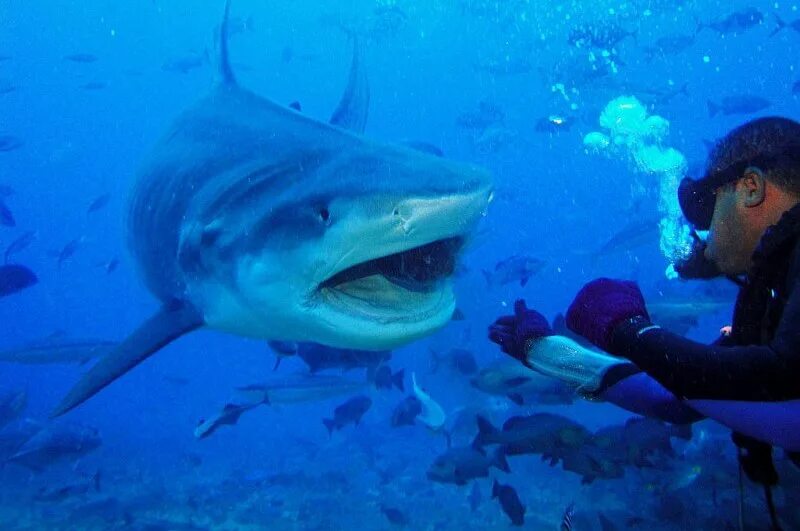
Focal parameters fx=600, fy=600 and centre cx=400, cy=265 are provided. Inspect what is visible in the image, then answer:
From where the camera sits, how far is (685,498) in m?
7.43

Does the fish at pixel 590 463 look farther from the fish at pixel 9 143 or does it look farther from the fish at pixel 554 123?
the fish at pixel 9 143

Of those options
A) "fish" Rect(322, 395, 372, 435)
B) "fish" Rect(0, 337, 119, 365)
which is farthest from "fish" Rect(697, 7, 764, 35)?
"fish" Rect(0, 337, 119, 365)

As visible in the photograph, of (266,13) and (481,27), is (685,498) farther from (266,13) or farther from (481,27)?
(266,13)

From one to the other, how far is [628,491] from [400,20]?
807 inches

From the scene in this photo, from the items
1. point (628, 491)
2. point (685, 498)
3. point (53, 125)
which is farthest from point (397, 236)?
point (53, 125)

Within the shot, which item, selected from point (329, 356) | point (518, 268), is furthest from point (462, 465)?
point (518, 268)

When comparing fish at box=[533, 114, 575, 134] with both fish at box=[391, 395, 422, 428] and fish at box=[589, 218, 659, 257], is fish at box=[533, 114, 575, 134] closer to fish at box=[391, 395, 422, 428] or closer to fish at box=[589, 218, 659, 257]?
fish at box=[589, 218, 659, 257]

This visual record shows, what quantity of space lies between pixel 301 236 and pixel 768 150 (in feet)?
5.48

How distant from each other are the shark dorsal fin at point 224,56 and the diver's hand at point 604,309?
365 cm

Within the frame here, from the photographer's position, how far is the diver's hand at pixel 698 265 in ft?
7.09

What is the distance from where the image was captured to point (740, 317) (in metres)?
2.05

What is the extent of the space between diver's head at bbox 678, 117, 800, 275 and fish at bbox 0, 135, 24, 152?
46.7ft

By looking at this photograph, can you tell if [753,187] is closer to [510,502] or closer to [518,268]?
[510,502]

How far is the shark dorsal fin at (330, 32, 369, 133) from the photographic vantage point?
4797 millimetres
